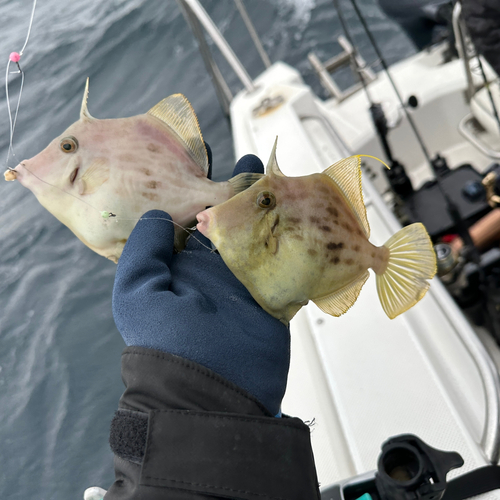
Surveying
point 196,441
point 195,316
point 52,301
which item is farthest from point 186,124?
point 52,301

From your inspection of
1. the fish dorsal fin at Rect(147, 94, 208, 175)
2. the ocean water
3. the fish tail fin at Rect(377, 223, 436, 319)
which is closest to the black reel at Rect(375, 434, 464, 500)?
the fish tail fin at Rect(377, 223, 436, 319)

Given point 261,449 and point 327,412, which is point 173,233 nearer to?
point 261,449

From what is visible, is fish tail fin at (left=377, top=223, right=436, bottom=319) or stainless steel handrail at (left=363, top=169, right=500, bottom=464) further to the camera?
stainless steel handrail at (left=363, top=169, right=500, bottom=464)

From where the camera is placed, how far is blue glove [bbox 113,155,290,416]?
1.13 metres

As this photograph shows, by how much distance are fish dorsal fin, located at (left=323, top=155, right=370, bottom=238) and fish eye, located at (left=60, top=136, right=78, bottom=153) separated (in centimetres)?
81

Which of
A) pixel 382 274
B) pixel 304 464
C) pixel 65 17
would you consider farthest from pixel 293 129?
pixel 304 464

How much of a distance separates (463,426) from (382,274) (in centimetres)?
73

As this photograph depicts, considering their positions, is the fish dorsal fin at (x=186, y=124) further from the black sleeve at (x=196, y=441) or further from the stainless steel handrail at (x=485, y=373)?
the stainless steel handrail at (x=485, y=373)

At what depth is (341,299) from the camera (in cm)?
138

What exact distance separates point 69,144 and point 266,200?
648mm

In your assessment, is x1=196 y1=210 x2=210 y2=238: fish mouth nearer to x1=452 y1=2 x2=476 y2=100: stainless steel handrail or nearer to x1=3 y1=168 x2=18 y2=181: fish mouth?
x1=3 y1=168 x2=18 y2=181: fish mouth

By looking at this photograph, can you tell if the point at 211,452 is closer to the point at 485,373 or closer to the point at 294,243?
the point at 294,243

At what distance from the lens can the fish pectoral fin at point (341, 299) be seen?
4.52 ft

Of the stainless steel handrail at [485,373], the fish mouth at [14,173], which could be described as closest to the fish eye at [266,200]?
the fish mouth at [14,173]
